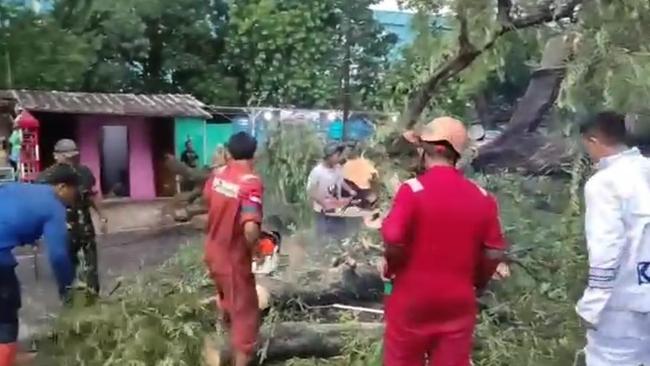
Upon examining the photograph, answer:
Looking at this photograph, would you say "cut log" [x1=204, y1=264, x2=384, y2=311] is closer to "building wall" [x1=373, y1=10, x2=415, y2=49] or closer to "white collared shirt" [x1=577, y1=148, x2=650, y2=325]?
"building wall" [x1=373, y1=10, x2=415, y2=49]

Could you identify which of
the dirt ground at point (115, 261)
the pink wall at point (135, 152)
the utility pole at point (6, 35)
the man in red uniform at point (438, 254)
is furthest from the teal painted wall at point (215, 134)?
the man in red uniform at point (438, 254)

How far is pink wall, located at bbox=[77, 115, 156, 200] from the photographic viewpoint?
558cm

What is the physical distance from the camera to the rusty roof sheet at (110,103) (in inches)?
215

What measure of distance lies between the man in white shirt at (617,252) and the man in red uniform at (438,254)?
15.8 inches

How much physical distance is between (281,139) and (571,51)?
1.96 m

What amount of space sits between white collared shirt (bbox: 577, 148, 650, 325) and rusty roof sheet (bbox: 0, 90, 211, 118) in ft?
10.5

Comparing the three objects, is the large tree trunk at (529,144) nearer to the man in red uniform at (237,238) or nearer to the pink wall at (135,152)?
the pink wall at (135,152)

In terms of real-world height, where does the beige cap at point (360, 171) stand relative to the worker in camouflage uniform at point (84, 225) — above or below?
above

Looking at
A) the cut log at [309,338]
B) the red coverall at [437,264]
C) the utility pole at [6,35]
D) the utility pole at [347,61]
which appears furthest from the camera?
the utility pole at [347,61]

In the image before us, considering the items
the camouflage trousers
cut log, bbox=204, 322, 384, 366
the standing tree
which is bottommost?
cut log, bbox=204, 322, 384, 366

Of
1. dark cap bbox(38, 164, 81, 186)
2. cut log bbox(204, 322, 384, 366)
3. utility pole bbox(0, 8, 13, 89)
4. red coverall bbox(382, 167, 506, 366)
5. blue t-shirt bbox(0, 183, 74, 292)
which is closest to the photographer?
red coverall bbox(382, 167, 506, 366)

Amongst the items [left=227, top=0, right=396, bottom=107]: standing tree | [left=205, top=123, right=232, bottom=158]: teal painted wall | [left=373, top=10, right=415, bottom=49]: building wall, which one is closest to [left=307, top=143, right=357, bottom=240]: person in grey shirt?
[left=227, top=0, right=396, bottom=107]: standing tree

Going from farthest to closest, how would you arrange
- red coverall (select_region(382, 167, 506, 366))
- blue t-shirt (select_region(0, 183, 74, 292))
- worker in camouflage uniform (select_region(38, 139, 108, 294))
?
Answer: worker in camouflage uniform (select_region(38, 139, 108, 294))
blue t-shirt (select_region(0, 183, 74, 292))
red coverall (select_region(382, 167, 506, 366))

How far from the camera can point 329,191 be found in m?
6.27
